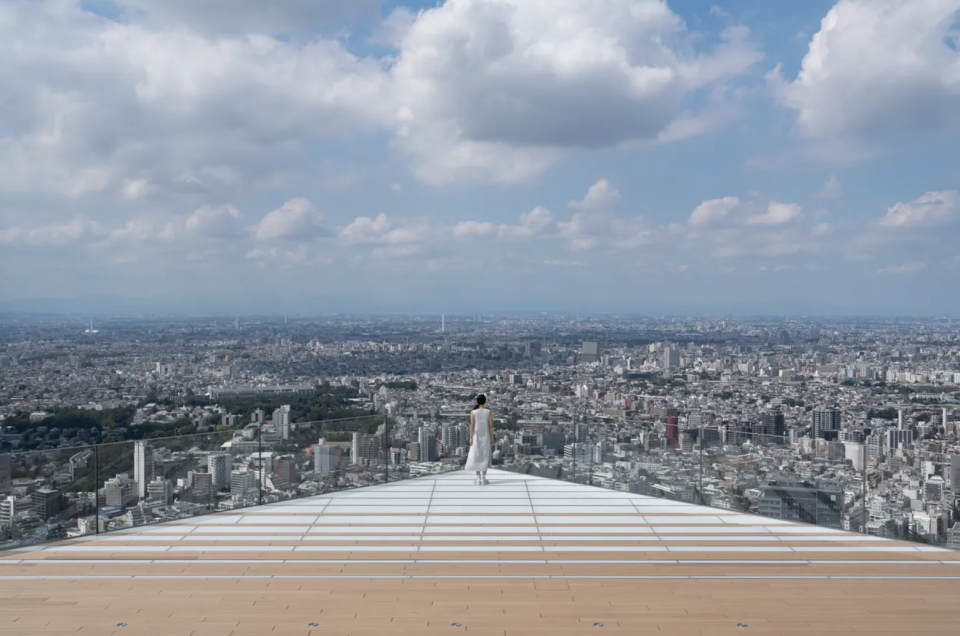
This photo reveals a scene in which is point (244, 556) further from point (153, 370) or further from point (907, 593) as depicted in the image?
point (153, 370)

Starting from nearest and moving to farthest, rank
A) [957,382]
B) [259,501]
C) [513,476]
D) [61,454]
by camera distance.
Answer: [61,454], [259,501], [513,476], [957,382]

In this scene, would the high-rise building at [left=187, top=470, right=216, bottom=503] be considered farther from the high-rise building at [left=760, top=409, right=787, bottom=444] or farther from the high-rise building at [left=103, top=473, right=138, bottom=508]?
the high-rise building at [left=760, top=409, right=787, bottom=444]

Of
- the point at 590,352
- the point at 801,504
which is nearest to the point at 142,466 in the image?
the point at 801,504

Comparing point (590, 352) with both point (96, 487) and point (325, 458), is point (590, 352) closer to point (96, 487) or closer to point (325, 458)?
point (325, 458)

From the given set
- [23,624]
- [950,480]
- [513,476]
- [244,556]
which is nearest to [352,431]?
[513,476]

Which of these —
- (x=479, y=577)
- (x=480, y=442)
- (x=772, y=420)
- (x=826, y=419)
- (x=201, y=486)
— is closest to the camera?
(x=479, y=577)

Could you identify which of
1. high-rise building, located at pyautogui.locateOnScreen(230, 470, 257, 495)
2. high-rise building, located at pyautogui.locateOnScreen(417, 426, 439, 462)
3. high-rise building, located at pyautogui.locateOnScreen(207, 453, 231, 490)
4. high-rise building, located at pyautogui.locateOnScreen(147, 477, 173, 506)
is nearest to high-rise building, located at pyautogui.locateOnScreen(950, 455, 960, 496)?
high-rise building, located at pyautogui.locateOnScreen(417, 426, 439, 462)
